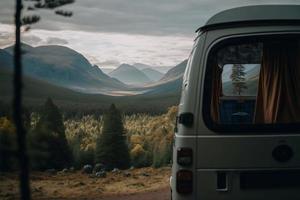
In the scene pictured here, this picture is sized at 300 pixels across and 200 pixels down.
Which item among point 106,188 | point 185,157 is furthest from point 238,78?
point 106,188

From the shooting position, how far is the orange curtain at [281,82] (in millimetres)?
5461

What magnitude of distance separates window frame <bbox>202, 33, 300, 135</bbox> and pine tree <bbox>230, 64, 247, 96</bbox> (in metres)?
1.20

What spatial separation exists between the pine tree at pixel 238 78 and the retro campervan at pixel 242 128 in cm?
99

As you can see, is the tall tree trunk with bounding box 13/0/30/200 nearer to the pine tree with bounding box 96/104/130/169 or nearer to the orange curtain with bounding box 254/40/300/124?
the orange curtain with bounding box 254/40/300/124

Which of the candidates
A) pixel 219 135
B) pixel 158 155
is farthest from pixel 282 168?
pixel 158 155

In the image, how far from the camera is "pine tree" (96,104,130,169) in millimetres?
37938

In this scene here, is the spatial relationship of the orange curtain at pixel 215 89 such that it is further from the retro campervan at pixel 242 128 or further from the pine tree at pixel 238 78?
the pine tree at pixel 238 78

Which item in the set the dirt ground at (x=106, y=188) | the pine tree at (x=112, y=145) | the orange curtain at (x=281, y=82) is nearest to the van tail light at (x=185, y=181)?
the orange curtain at (x=281, y=82)

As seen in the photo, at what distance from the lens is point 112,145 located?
40312 millimetres

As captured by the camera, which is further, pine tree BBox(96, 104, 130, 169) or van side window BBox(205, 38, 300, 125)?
pine tree BBox(96, 104, 130, 169)

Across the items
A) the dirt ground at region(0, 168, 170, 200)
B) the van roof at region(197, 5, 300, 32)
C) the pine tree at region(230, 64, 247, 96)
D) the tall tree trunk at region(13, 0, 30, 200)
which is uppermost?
the van roof at region(197, 5, 300, 32)

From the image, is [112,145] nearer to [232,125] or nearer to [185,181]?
[185,181]

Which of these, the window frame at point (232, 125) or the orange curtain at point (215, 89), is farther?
the orange curtain at point (215, 89)

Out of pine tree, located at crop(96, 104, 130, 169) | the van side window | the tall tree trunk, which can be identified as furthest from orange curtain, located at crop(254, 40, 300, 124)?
pine tree, located at crop(96, 104, 130, 169)
